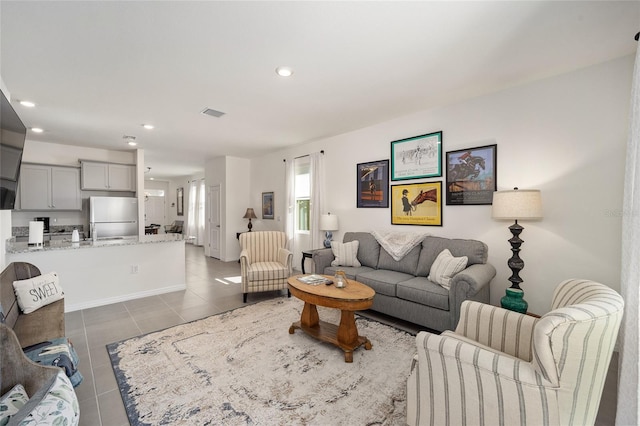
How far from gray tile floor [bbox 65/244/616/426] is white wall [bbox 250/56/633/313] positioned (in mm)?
1034

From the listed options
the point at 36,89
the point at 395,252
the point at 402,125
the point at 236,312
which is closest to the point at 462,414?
the point at 395,252

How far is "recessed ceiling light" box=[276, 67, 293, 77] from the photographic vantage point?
2.51 meters

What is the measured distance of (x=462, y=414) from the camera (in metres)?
1.38

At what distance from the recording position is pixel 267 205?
255 inches

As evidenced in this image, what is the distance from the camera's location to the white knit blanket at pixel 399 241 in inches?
140

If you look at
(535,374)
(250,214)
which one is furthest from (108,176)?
(535,374)

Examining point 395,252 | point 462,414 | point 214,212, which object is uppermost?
point 214,212

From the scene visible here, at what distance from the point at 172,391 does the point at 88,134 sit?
468 cm

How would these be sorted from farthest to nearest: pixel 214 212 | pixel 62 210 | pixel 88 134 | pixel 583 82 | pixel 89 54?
pixel 214 212 < pixel 62 210 < pixel 88 134 < pixel 583 82 < pixel 89 54

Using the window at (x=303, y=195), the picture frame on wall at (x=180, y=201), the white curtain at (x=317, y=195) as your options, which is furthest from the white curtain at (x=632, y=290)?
the picture frame on wall at (x=180, y=201)

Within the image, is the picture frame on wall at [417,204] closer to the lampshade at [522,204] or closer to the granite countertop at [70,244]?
the lampshade at [522,204]

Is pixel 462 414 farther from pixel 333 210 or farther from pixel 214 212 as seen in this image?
pixel 214 212

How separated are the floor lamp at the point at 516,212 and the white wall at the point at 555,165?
34 cm

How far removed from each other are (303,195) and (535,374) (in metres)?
4.69
